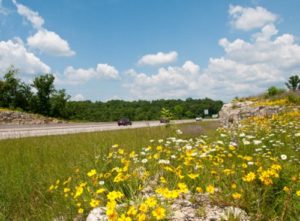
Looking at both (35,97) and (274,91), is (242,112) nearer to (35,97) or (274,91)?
(274,91)

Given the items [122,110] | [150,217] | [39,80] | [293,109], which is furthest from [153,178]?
[122,110]

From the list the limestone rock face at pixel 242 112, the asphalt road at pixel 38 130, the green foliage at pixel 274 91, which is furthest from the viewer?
the green foliage at pixel 274 91

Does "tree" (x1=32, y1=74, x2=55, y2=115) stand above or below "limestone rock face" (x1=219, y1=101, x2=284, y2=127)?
above

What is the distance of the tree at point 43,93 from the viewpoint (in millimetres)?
44750

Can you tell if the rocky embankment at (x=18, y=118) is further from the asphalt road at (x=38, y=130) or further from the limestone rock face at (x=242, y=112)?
the limestone rock face at (x=242, y=112)

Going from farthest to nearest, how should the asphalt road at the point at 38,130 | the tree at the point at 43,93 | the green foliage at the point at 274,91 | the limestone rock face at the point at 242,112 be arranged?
the tree at the point at 43,93 → the green foliage at the point at 274,91 → the asphalt road at the point at 38,130 → the limestone rock face at the point at 242,112

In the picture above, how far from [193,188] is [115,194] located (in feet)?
4.39

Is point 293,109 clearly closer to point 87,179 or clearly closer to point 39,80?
point 87,179

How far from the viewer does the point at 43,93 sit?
45.2 meters

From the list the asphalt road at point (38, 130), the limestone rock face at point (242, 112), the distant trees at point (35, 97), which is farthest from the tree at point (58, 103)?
the limestone rock face at point (242, 112)

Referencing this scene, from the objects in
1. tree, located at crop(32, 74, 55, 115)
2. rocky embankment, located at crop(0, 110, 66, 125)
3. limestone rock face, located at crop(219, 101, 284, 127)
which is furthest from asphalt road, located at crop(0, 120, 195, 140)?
tree, located at crop(32, 74, 55, 115)

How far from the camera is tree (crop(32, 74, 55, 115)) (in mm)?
44750

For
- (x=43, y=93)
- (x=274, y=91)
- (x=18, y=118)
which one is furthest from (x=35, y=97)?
(x=274, y=91)

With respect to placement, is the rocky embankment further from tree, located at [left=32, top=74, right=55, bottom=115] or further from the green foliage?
the green foliage
